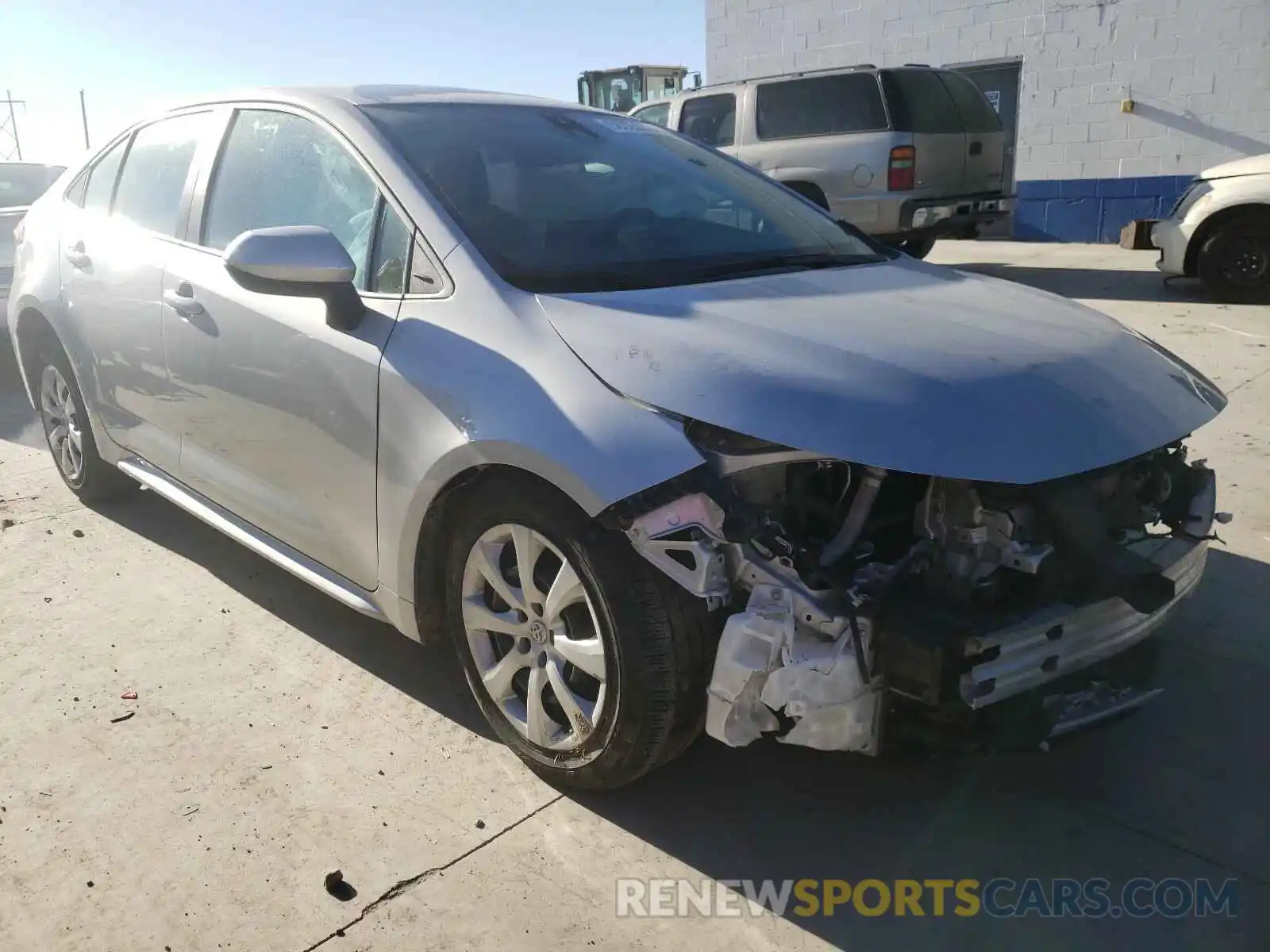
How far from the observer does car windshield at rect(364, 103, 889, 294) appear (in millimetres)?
2812

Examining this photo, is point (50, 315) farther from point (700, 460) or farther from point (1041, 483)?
point (1041, 483)

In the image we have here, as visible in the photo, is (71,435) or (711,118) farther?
(711,118)

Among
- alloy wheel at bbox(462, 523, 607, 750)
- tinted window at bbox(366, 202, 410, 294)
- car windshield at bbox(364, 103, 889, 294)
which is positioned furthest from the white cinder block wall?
alloy wheel at bbox(462, 523, 607, 750)

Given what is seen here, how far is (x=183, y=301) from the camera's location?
138 inches

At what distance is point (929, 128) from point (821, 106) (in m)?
1.13

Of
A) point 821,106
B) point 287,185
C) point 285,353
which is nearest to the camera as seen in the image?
point 285,353

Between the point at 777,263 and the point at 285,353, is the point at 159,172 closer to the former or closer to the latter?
the point at 285,353

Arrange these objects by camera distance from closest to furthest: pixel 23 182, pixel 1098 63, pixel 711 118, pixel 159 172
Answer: pixel 159 172, pixel 23 182, pixel 711 118, pixel 1098 63

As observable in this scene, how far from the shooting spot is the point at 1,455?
612 centimetres

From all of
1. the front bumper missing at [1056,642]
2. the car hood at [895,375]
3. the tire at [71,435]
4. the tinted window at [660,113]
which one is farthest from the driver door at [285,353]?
the tinted window at [660,113]

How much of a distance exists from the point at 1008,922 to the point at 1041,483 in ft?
3.11

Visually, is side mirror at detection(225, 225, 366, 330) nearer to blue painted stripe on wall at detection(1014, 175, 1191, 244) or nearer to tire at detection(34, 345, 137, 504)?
tire at detection(34, 345, 137, 504)

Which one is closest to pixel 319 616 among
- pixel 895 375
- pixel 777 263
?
pixel 777 263

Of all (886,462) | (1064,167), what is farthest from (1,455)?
(1064,167)
